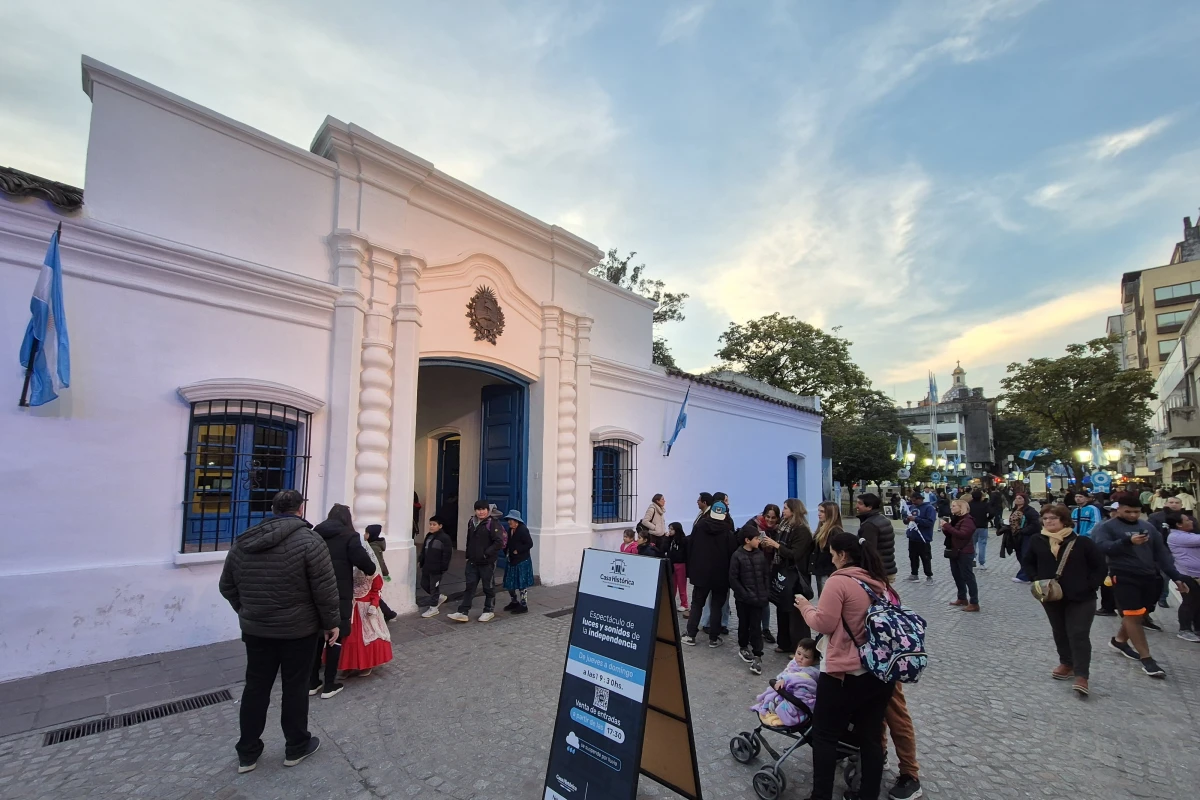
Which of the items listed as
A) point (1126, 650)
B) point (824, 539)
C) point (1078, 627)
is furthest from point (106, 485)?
point (1126, 650)

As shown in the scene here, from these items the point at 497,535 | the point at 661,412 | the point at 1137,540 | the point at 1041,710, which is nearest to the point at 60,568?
the point at 497,535

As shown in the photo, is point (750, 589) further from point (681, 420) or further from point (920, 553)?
point (920, 553)

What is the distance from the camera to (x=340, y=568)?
4688mm

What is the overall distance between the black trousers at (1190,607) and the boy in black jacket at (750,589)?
5203mm

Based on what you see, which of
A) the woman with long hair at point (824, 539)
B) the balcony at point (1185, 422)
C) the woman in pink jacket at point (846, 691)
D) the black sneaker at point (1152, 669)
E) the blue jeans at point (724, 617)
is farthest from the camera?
the balcony at point (1185, 422)

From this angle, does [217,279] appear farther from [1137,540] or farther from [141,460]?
[1137,540]

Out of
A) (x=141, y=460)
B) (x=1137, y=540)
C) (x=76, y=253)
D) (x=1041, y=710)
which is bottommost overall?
(x=1041, y=710)

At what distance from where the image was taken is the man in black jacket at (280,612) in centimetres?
→ 346

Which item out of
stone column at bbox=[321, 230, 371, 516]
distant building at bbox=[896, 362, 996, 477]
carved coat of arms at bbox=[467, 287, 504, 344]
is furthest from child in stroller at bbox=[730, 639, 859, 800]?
distant building at bbox=[896, 362, 996, 477]

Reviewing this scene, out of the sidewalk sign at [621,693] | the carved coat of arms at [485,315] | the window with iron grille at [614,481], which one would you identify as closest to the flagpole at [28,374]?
the carved coat of arms at [485,315]

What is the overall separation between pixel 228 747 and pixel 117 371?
3.77 meters

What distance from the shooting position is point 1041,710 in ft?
15.0

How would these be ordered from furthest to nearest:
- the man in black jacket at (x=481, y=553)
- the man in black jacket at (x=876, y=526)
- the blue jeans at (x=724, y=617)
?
the man in black jacket at (x=481, y=553) < the blue jeans at (x=724, y=617) < the man in black jacket at (x=876, y=526)

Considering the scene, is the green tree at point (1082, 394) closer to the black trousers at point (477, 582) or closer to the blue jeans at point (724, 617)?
the blue jeans at point (724, 617)
